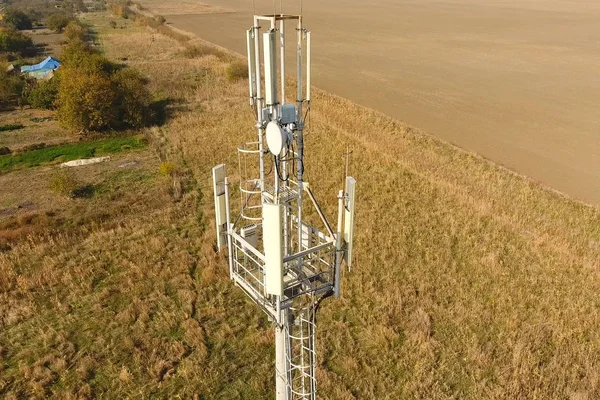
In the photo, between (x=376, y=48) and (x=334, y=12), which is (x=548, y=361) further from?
(x=334, y=12)

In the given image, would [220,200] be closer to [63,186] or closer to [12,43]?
[63,186]

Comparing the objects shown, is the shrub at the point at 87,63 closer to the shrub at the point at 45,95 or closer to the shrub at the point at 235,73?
the shrub at the point at 45,95

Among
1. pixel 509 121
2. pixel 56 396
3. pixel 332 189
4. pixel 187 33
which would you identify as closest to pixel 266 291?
pixel 56 396

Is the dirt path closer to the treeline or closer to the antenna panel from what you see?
the treeline

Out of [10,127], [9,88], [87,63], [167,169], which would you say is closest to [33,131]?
[10,127]

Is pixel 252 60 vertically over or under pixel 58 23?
over
